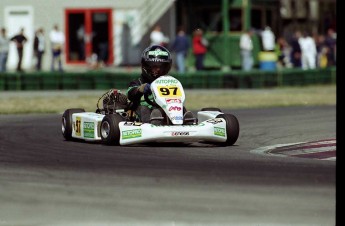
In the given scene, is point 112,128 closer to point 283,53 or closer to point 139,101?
point 139,101

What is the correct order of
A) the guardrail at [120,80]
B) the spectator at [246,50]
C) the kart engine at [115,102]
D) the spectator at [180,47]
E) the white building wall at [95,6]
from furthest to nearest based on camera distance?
the white building wall at [95,6]
the spectator at [246,50]
the spectator at [180,47]
the guardrail at [120,80]
the kart engine at [115,102]

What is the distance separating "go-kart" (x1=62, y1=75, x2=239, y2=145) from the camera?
1216 cm

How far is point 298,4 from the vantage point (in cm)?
4569

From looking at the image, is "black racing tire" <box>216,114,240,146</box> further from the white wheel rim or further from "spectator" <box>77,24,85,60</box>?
"spectator" <box>77,24,85,60</box>

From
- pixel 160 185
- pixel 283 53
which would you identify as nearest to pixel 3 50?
pixel 283 53

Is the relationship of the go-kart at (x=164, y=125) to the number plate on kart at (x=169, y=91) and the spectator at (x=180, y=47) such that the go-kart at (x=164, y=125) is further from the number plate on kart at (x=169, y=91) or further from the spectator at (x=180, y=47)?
the spectator at (x=180, y=47)

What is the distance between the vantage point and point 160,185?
879cm

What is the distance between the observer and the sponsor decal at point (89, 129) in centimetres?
1305

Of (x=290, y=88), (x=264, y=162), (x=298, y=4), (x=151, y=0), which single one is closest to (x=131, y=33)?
(x=151, y=0)

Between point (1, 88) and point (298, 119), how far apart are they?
10.8 meters

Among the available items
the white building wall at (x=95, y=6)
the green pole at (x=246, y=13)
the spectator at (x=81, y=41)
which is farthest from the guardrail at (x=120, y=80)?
the spectator at (x=81, y=41)

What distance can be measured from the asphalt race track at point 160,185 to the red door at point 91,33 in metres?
26.7

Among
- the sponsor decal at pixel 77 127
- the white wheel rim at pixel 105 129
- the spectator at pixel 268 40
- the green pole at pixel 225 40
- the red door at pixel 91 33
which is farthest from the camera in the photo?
the red door at pixel 91 33

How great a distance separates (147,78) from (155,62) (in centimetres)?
27
